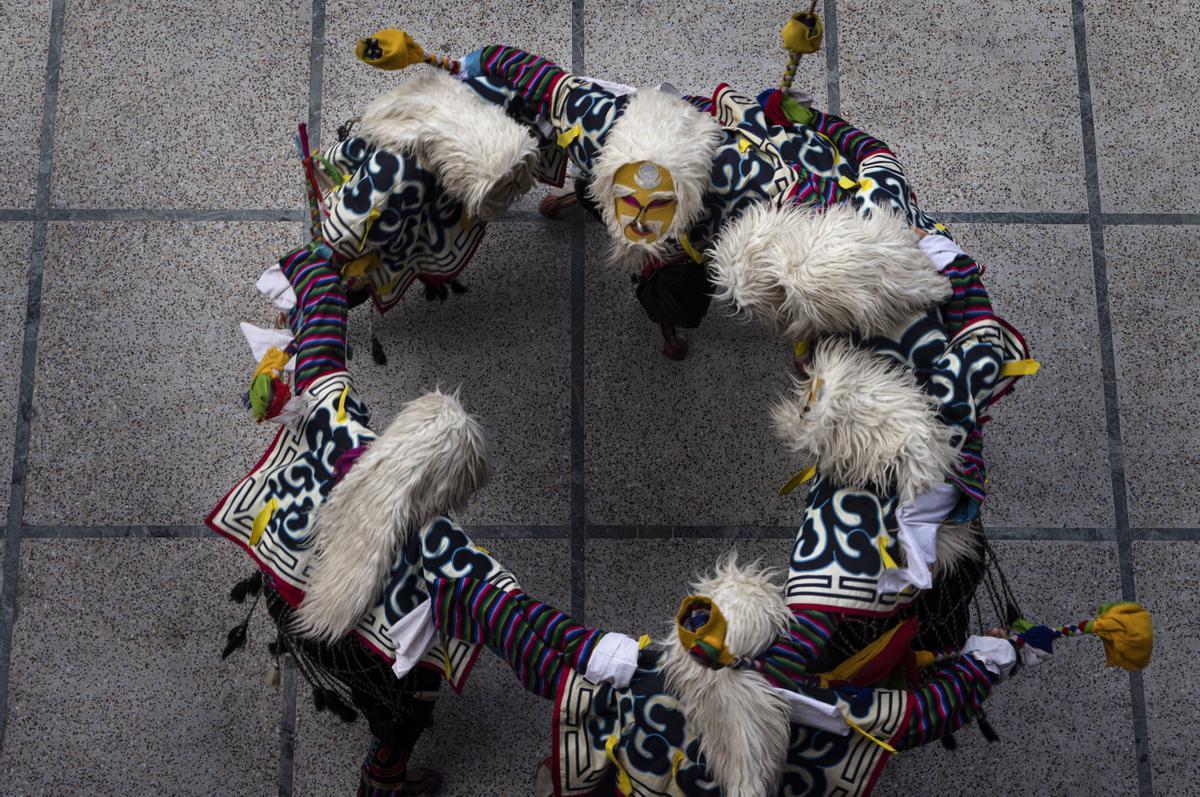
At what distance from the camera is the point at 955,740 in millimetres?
2973

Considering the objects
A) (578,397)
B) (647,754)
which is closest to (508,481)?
(578,397)

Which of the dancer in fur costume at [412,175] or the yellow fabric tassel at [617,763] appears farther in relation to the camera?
the dancer in fur costume at [412,175]

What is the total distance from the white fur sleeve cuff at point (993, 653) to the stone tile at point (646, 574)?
0.82 meters

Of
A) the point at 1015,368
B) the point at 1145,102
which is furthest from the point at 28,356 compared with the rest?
the point at 1145,102

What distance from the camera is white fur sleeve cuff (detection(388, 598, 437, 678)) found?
2.30 metres

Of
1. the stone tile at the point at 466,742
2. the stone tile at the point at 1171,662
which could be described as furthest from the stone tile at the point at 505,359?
the stone tile at the point at 1171,662

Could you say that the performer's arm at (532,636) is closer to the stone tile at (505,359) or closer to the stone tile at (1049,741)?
the stone tile at (505,359)

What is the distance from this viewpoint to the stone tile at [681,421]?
→ 3129 millimetres

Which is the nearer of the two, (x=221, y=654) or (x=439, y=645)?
(x=439, y=645)

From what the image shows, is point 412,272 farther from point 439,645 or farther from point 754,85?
point 754,85

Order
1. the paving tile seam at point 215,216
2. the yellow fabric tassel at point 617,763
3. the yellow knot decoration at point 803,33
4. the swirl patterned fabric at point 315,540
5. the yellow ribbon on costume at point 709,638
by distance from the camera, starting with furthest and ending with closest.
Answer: the paving tile seam at point 215,216 < the yellow knot decoration at point 803,33 < the swirl patterned fabric at point 315,540 < the yellow fabric tassel at point 617,763 < the yellow ribbon on costume at point 709,638

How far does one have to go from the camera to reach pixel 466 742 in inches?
118

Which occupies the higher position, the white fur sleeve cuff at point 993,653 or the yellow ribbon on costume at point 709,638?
the yellow ribbon on costume at point 709,638

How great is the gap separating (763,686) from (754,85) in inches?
77.9
